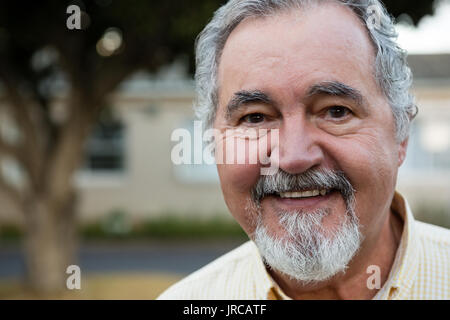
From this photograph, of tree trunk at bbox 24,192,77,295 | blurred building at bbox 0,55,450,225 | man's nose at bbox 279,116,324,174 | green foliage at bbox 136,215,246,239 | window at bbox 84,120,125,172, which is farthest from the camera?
window at bbox 84,120,125,172

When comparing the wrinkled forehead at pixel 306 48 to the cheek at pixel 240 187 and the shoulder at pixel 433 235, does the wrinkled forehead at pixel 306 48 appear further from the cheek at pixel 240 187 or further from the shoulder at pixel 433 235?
the shoulder at pixel 433 235

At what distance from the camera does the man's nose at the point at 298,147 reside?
124 centimetres

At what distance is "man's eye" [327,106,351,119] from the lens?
1.31 metres

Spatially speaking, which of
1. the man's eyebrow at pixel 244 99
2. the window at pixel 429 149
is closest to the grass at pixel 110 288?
the man's eyebrow at pixel 244 99

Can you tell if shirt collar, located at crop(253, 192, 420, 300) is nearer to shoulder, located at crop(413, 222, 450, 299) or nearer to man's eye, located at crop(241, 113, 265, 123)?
shoulder, located at crop(413, 222, 450, 299)

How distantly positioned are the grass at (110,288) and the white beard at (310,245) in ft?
16.8

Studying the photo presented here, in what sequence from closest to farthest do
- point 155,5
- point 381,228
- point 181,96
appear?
1. point 381,228
2. point 155,5
3. point 181,96

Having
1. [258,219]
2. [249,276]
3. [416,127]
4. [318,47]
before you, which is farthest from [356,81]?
[416,127]

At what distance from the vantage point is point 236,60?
4.52ft

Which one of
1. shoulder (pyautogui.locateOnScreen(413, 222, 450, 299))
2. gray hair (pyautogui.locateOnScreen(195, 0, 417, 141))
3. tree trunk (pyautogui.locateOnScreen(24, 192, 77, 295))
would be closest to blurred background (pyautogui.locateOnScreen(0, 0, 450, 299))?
tree trunk (pyautogui.locateOnScreen(24, 192, 77, 295))

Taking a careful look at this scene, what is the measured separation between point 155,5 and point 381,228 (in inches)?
173

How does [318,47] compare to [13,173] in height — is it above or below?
above

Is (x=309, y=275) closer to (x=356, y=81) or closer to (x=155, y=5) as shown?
(x=356, y=81)

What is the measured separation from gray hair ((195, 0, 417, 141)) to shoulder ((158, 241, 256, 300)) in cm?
46
